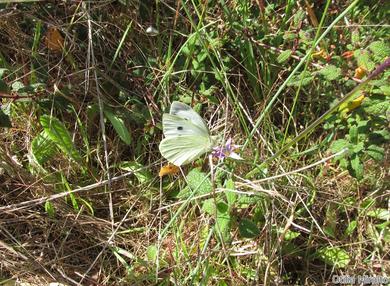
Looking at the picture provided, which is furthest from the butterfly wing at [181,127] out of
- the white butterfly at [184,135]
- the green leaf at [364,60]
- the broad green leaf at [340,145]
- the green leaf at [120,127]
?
the green leaf at [364,60]

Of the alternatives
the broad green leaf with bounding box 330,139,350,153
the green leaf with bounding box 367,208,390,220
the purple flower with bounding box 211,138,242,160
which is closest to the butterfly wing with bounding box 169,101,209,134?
the purple flower with bounding box 211,138,242,160

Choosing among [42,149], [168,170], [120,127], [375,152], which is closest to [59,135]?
[42,149]

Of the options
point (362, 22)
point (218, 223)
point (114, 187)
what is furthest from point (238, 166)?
point (362, 22)

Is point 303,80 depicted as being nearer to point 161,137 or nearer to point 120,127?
point 161,137

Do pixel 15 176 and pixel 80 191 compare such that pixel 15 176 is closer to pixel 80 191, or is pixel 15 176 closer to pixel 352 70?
pixel 80 191

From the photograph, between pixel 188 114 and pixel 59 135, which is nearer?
pixel 188 114

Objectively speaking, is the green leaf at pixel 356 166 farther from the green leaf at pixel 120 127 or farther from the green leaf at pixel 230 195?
the green leaf at pixel 120 127
